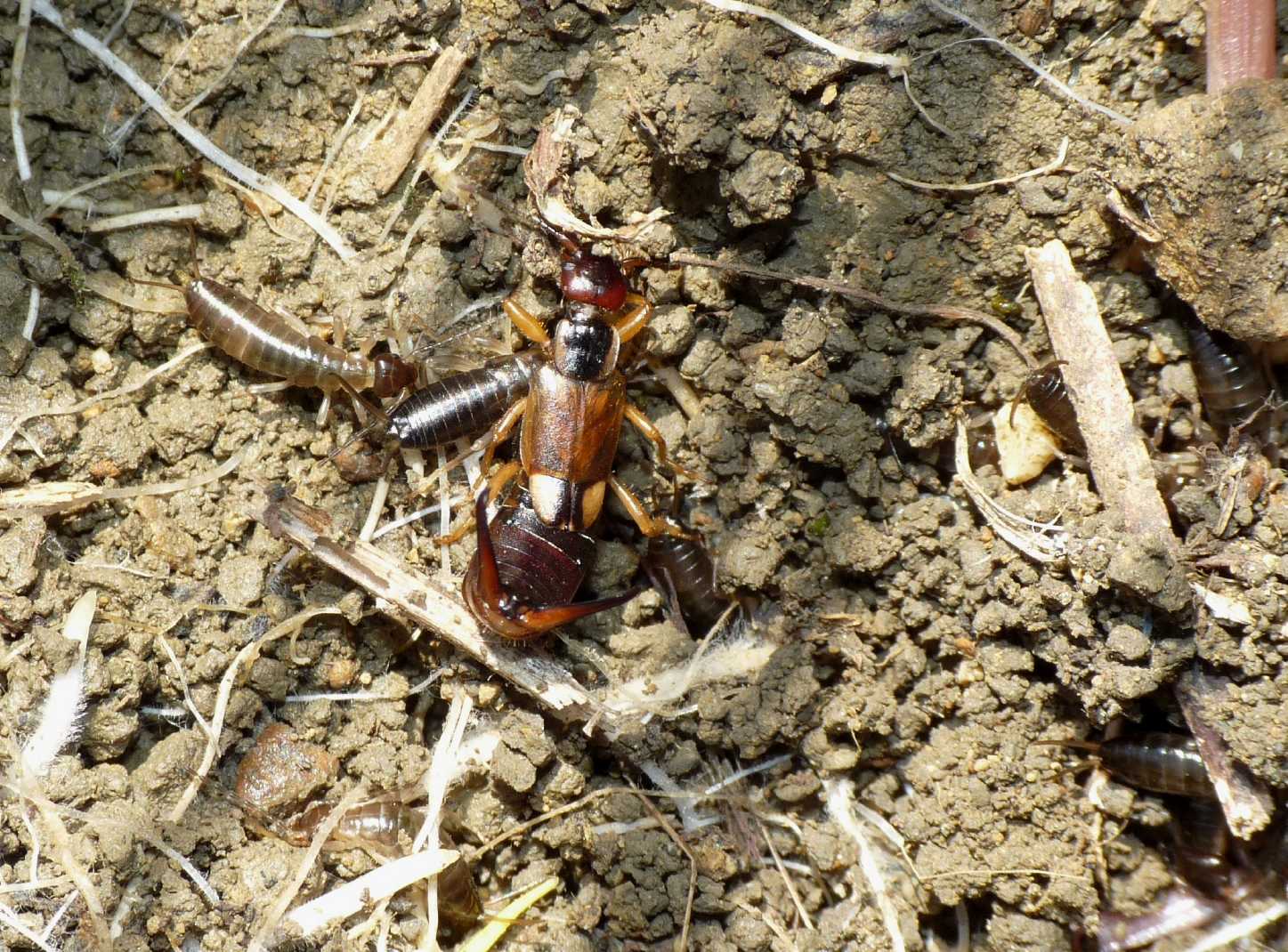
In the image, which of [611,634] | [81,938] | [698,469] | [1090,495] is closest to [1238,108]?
[1090,495]

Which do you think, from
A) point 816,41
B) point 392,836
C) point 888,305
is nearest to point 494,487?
point 392,836

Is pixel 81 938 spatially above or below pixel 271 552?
below

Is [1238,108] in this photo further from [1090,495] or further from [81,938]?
[81,938]

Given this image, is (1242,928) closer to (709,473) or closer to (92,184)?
(709,473)

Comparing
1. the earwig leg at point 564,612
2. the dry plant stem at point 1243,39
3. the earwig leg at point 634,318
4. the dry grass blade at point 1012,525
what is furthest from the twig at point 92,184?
the dry plant stem at point 1243,39

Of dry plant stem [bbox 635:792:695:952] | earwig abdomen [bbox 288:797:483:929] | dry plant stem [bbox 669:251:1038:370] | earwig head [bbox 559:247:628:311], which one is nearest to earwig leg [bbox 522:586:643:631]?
dry plant stem [bbox 635:792:695:952]

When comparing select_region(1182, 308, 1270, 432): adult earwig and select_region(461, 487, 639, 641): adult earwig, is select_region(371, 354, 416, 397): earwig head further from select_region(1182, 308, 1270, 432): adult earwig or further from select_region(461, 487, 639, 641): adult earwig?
select_region(1182, 308, 1270, 432): adult earwig
